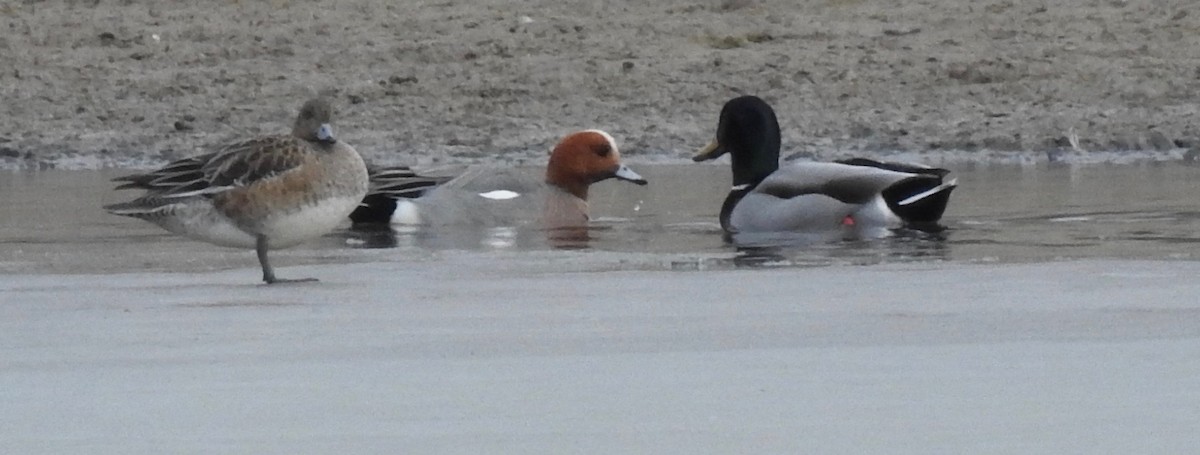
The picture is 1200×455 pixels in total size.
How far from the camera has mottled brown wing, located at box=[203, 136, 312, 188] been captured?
7.94 meters

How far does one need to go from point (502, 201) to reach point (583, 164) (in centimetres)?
70

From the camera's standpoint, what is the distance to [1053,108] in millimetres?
15766

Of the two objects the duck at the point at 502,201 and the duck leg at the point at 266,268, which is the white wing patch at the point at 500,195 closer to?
the duck at the point at 502,201

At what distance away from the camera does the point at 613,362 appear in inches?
220

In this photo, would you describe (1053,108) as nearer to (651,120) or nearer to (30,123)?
(651,120)

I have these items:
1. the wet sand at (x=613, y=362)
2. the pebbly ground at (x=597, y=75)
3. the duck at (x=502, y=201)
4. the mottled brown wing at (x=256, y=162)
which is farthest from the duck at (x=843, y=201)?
the pebbly ground at (x=597, y=75)

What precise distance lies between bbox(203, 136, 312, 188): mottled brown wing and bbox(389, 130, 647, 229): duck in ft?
9.77

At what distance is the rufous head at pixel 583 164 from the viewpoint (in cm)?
1162

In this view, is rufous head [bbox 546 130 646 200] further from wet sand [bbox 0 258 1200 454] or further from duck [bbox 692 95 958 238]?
wet sand [bbox 0 258 1200 454]

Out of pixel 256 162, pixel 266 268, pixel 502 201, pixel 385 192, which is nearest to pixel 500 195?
pixel 502 201

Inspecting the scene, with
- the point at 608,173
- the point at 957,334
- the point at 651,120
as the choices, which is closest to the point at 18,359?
the point at 957,334

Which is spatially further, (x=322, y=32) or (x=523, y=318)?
(x=322, y=32)

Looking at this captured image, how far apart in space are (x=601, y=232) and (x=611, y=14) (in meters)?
7.36

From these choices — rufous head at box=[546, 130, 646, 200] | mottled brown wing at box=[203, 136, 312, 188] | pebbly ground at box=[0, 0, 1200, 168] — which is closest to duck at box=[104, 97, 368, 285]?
mottled brown wing at box=[203, 136, 312, 188]
